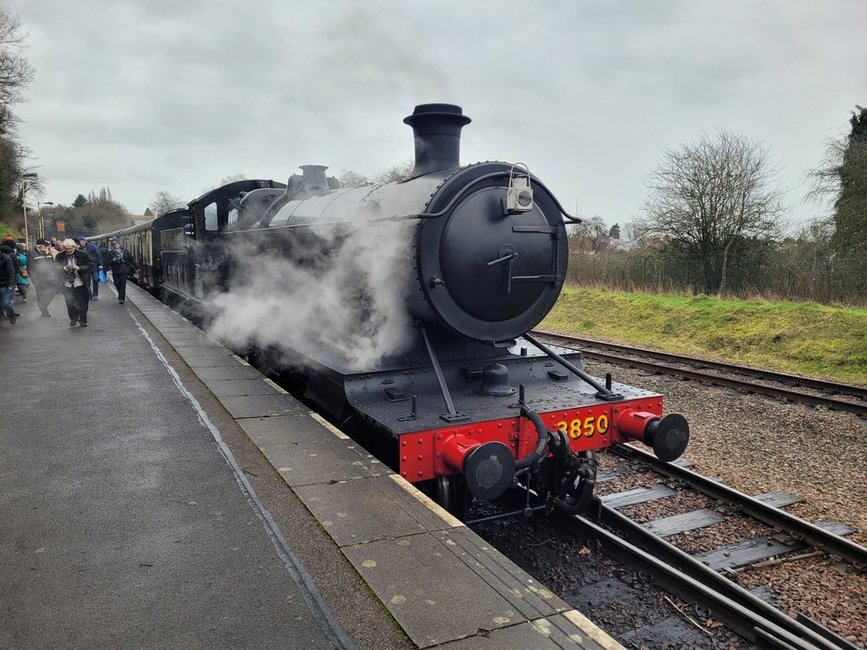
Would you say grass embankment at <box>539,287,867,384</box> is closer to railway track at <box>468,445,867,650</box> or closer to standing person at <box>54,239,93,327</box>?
railway track at <box>468,445,867,650</box>

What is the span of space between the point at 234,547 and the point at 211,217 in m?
7.11

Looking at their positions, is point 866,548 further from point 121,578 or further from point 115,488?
point 115,488

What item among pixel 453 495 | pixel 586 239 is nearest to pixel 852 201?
pixel 586 239

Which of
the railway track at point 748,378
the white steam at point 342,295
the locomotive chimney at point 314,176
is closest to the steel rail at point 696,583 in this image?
the white steam at point 342,295

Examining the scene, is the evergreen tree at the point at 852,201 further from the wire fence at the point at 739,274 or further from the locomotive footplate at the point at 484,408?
the locomotive footplate at the point at 484,408

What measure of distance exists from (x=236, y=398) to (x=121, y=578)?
2835mm

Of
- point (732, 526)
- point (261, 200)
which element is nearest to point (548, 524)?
point (732, 526)

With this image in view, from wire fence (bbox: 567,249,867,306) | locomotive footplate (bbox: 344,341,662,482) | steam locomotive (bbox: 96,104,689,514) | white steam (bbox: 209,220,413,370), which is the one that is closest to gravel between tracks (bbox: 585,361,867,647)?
steam locomotive (bbox: 96,104,689,514)

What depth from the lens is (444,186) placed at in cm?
394

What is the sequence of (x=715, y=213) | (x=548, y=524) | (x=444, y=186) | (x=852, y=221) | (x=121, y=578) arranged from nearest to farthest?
(x=121, y=578)
(x=444, y=186)
(x=548, y=524)
(x=852, y=221)
(x=715, y=213)

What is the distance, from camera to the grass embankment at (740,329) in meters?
9.78

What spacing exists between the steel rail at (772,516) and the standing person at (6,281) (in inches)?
391

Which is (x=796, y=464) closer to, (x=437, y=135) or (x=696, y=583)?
(x=696, y=583)

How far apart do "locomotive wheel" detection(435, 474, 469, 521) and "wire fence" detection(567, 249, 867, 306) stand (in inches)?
493
